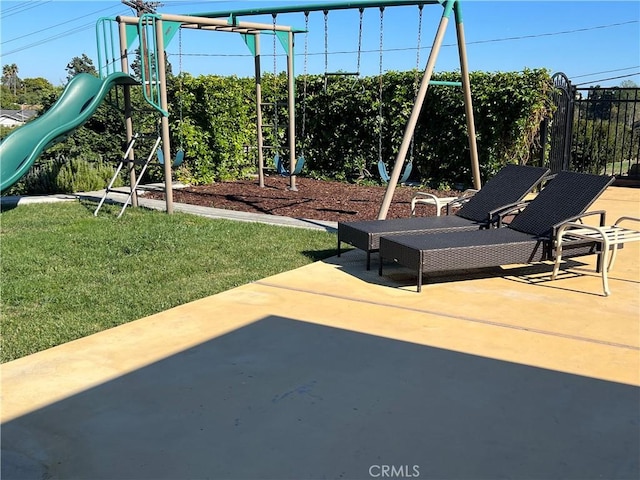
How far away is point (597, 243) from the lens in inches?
222

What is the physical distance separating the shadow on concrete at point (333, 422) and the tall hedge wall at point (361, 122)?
27.0ft

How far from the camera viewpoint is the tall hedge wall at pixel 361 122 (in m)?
11.3

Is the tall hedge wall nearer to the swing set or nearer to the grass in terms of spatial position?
the swing set

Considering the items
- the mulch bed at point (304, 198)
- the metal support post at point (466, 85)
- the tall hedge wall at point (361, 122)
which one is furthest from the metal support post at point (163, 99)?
the metal support post at point (466, 85)

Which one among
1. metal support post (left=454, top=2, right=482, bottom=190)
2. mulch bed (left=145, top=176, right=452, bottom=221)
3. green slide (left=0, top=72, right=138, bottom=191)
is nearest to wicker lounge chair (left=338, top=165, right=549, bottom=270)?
metal support post (left=454, top=2, right=482, bottom=190)

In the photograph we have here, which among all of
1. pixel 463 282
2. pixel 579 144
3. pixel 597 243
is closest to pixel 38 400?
pixel 463 282

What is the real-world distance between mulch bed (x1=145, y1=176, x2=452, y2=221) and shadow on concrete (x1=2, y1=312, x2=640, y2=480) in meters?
5.20

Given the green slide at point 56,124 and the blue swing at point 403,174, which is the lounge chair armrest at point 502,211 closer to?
the blue swing at point 403,174

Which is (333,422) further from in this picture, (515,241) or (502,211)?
(502,211)

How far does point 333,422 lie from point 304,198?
782 centimetres

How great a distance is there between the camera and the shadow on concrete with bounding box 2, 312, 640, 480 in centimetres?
265

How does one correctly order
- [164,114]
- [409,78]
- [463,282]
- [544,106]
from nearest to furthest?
[463,282] → [164,114] → [544,106] → [409,78]

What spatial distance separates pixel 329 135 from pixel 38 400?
11129 millimetres

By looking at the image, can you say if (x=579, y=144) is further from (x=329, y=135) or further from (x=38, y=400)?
(x=38, y=400)
